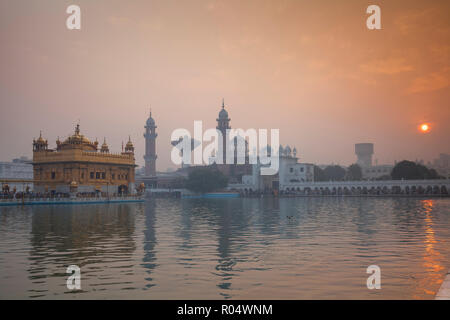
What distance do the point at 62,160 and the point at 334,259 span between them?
55390 mm

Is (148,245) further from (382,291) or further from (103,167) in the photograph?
(103,167)

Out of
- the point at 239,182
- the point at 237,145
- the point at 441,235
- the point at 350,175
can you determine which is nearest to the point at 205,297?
the point at 441,235

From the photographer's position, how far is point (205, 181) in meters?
102

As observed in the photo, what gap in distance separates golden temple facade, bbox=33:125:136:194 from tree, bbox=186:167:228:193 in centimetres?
3371

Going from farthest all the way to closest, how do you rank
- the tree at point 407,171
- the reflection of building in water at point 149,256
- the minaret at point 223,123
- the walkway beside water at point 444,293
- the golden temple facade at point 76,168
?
the minaret at point 223,123, the tree at point 407,171, the golden temple facade at point 76,168, the reflection of building in water at point 149,256, the walkway beside water at point 444,293

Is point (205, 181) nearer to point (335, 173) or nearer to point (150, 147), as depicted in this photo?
point (335, 173)

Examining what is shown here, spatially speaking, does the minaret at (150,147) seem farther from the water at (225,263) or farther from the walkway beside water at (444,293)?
the walkway beside water at (444,293)

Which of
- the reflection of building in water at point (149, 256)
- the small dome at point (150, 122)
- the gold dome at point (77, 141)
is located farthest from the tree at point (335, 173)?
the reflection of building in water at point (149, 256)

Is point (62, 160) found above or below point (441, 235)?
above

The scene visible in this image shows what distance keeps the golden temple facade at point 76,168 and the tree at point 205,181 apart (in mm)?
33707

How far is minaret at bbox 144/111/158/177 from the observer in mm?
144250

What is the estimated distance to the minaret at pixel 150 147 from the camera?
144 meters

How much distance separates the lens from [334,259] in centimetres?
1202

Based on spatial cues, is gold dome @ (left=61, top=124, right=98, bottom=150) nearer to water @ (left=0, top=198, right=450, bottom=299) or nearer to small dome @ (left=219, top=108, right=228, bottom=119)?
water @ (left=0, top=198, right=450, bottom=299)
